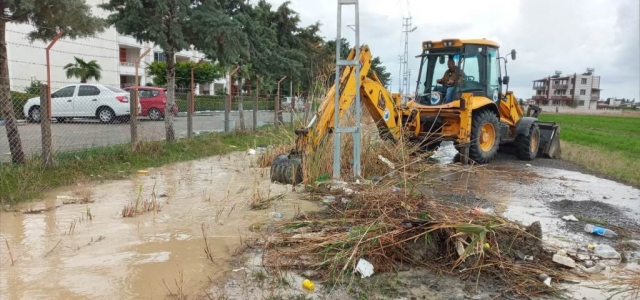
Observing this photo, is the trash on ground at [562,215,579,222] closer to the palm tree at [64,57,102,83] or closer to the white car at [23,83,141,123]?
the white car at [23,83,141,123]

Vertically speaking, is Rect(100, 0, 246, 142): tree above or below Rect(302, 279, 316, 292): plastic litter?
above

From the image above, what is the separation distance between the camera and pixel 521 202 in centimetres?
643

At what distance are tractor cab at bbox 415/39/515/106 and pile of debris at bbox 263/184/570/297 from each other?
5.77 m

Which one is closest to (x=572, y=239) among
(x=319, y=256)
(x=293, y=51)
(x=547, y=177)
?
(x=319, y=256)

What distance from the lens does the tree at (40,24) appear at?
21.4 ft

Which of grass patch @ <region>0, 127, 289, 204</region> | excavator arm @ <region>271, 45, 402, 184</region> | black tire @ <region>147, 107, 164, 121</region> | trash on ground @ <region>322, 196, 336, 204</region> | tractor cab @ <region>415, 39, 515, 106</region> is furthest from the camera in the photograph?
black tire @ <region>147, 107, 164, 121</region>

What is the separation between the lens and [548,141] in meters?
11.6

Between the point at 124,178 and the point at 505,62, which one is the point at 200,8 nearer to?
the point at 124,178

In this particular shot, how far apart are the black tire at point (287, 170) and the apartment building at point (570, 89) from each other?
311ft

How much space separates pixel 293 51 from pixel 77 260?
45.9 ft

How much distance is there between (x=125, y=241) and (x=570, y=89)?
108 metres

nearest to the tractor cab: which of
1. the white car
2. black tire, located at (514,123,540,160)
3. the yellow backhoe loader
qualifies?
the yellow backhoe loader

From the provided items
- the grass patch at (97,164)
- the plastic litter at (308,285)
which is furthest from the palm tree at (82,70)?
the plastic litter at (308,285)

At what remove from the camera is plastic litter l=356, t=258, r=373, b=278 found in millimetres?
3652
